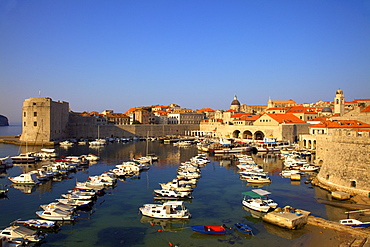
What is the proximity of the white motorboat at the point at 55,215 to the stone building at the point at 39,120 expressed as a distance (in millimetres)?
39283

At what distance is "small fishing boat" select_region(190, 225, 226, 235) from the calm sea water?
21cm

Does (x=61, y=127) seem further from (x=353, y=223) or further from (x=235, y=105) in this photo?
(x=353, y=223)

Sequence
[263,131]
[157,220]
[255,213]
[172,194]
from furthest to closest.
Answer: [263,131] < [172,194] < [255,213] < [157,220]

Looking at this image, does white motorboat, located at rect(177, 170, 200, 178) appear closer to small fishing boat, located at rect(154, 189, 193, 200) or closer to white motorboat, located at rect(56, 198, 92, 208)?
small fishing boat, located at rect(154, 189, 193, 200)

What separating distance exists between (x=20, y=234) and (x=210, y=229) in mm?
7356

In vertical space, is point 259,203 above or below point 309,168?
below

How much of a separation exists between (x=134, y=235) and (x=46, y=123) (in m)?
44.3

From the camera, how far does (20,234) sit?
1161 cm

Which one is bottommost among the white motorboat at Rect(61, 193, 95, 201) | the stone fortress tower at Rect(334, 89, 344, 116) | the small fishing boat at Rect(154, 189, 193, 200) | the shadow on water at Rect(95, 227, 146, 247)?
the shadow on water at Rect(95, 227, 146, 247)

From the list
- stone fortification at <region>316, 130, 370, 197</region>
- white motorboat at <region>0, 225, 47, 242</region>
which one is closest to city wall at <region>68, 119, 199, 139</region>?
stone fortification at <region>316, 130, 370, 197</region>

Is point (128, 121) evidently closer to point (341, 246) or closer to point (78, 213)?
point (78, 213)

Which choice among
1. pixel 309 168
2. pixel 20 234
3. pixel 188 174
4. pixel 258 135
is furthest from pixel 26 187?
pixel 258 135

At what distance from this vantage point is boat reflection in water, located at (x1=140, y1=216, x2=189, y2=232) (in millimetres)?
13539

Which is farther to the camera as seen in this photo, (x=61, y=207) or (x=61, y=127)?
(x=61, y=127)
